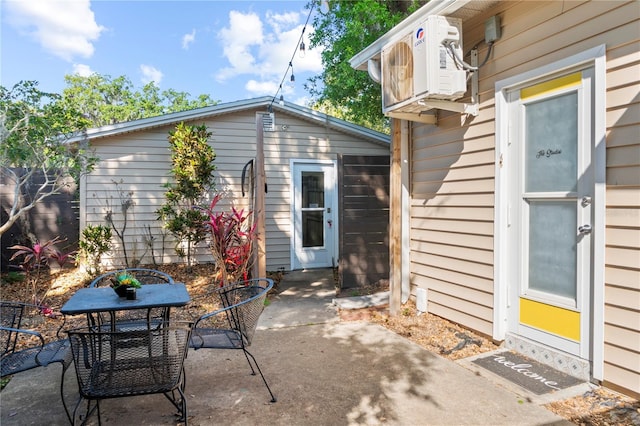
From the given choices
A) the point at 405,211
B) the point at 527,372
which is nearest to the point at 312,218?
the point at 405,211

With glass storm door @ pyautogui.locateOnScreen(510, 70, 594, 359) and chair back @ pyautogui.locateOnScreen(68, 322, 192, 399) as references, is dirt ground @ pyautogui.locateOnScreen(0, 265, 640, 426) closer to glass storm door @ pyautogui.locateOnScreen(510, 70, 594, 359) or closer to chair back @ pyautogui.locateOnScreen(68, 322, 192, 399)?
glass storm door @ pyautogui.locateOnScreen(510, 70, 594, 359)

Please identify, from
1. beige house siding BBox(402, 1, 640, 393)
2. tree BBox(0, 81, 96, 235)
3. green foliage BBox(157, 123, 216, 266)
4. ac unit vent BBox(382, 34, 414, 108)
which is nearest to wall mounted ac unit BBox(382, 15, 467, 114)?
ac unit vent BBox(382, 34, 414, 108)

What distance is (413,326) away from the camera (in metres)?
4.01

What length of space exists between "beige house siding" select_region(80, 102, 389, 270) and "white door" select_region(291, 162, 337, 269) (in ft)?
0.56

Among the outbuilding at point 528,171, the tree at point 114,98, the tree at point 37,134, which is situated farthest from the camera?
the tree at point 114,98

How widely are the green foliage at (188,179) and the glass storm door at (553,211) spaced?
4.70 meters

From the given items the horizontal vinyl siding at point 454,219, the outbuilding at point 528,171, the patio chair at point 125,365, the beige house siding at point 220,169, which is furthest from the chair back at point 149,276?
the beige house siding at point 220,169

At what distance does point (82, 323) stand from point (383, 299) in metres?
3.59

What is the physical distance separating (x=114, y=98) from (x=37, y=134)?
2233cm

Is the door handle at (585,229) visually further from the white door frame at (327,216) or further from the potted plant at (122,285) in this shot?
the white door frame at (327,216)

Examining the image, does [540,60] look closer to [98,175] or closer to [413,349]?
[413,349]

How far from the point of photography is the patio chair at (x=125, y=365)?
1.95 m

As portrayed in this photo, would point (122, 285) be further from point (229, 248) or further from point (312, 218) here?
point (312, 218)

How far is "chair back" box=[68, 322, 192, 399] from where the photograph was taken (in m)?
1.95
